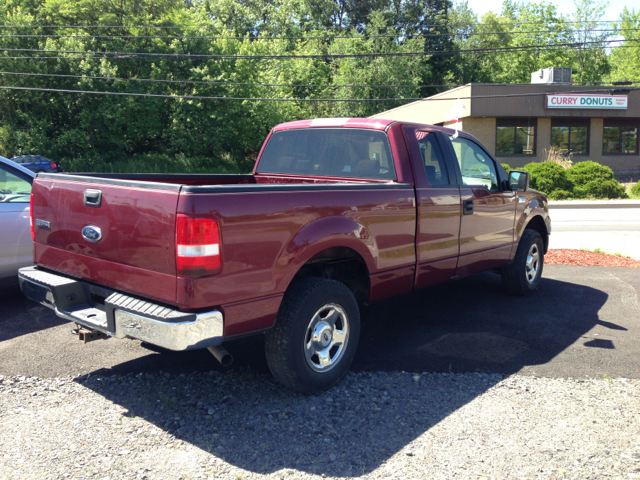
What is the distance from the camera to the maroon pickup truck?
327 centimetres

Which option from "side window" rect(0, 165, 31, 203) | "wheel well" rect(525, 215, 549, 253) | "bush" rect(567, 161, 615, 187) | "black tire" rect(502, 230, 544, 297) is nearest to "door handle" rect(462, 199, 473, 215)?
"black tire" rect(502, 230, 544, 297)

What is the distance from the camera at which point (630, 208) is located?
20.6 metres

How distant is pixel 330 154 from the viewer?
17.1 feet

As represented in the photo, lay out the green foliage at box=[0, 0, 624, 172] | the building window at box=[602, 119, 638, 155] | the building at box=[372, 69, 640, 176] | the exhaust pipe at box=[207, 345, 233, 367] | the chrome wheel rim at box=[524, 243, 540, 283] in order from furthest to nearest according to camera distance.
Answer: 1. the green foliage at box=[0, 0, 624, 172]
2. the building window at box=[602, 119, 638, 155]
3. the building at box=[372, 69, 640, 176]
4. the chrome wheel rim at box=[524, 243, 540, 283]
5. the exhaust pipe at box=[207, 345, 233, 367]

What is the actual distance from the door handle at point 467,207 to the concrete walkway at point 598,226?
243 inches

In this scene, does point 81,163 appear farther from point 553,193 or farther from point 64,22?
point 553,193

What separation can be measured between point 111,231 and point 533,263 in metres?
5.20

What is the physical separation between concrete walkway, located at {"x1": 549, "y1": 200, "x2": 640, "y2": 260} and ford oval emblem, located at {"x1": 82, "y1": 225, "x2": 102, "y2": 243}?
947 cm

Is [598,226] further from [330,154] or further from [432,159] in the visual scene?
[330,154]

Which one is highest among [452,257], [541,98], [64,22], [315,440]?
[64,22]

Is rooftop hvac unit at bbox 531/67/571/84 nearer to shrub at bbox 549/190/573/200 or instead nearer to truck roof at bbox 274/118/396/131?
shrub at bbox 549/190/573/200

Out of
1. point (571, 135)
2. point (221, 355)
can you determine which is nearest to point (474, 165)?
point (221, 355)

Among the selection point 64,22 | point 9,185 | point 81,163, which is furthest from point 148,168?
point 9,185

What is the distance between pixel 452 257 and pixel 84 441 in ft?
11.3
